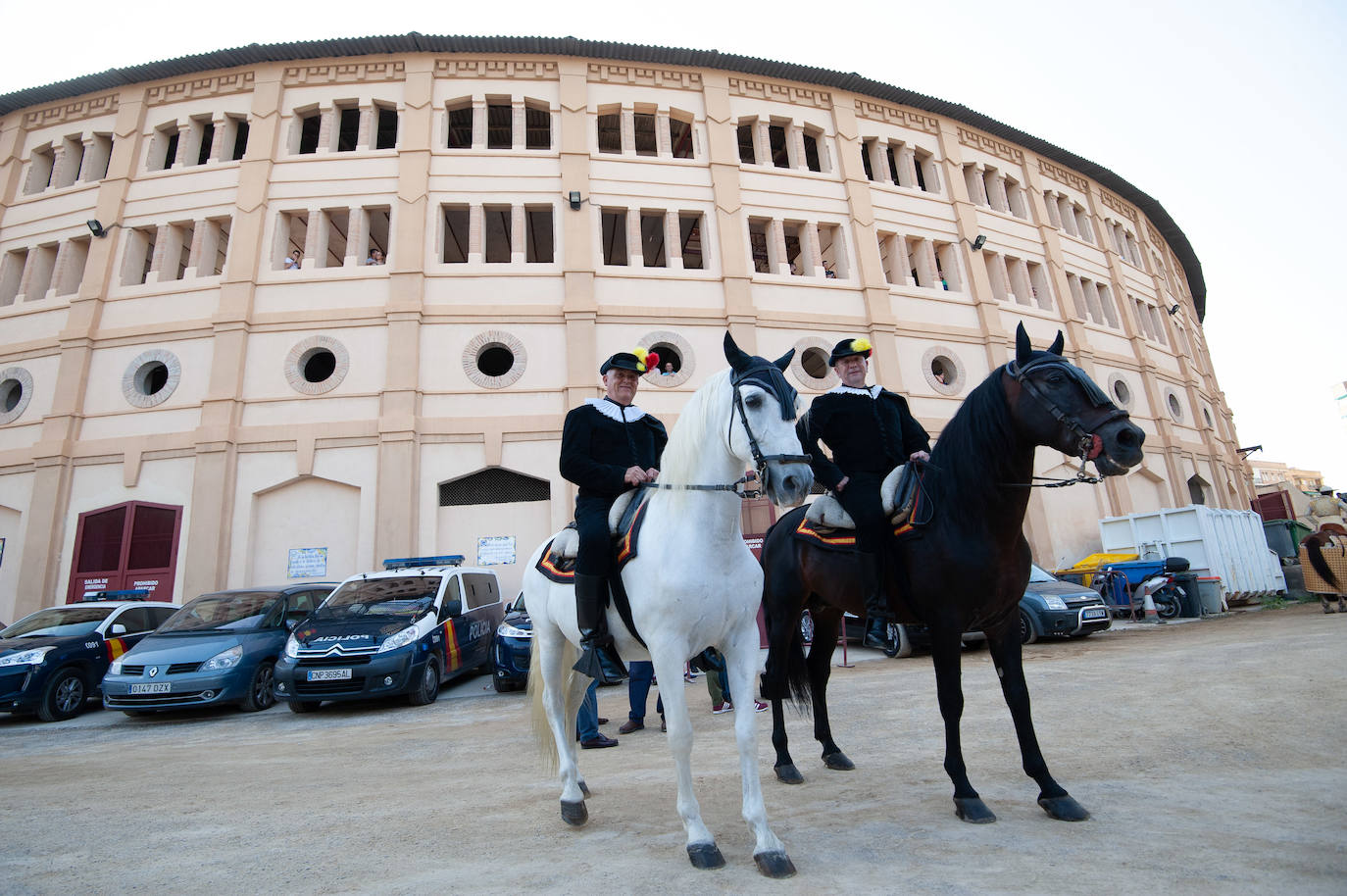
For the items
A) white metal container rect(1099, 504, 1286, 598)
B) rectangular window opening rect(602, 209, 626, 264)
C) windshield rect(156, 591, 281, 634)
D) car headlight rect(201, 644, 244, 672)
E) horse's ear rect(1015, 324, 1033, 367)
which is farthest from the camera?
rectangular window opening rect(602, 209, 626, 264)

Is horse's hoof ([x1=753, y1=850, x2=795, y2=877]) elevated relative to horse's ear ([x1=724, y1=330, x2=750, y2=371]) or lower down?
lower down

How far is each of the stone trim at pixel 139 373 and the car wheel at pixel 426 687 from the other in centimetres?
1204

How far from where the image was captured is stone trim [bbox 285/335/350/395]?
16.2 m

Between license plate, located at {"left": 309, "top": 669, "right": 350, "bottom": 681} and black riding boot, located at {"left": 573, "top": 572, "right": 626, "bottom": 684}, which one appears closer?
black riding boot, located at {"left": 573, "top": 572, "right": 626, "bottom": 684}

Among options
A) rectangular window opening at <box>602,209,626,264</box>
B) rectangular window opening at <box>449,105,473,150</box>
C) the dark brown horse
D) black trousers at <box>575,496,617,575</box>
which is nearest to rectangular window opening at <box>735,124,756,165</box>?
rectangular window opening at <box>602,209,626,264</box>

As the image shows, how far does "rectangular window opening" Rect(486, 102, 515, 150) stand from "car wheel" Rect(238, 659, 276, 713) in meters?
15.7

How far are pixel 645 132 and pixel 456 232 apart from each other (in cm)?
671

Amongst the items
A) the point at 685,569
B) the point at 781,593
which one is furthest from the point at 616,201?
the point at 685,569

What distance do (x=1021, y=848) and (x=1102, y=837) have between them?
0.41m

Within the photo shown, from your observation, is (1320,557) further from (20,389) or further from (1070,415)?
(20,389)

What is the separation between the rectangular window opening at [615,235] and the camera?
19.5 meters

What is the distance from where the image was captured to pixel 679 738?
10.3 feet

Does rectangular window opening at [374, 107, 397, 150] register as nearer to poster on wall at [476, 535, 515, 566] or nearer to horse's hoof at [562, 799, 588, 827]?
poster on wall at [476, 535, 515, 566]

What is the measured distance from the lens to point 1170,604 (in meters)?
14.6
